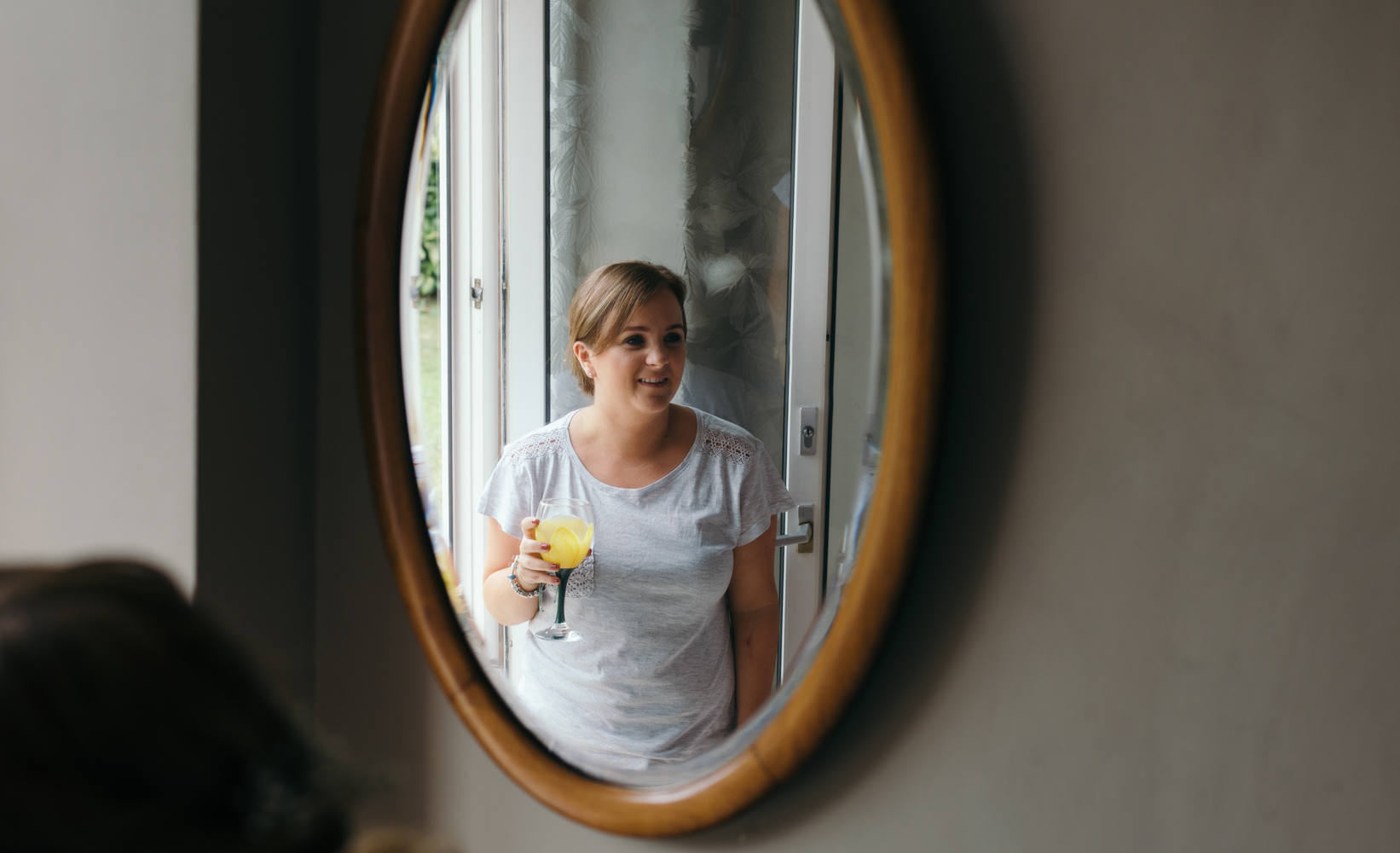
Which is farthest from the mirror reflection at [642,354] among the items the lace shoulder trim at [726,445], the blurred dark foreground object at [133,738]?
the blurred dark foreground object at [133,738]

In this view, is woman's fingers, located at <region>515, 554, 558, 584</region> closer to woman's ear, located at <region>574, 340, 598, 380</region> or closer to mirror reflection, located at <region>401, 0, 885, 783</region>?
mirror reflection, located at <region>401, 0, 885, 783</region>

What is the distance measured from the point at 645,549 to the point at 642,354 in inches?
5.7

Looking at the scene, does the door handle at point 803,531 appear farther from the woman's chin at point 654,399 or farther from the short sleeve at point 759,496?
the woman's chin at point 654,399

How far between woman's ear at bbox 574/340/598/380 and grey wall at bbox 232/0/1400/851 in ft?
0.91

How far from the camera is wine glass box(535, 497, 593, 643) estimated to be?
0.70 m

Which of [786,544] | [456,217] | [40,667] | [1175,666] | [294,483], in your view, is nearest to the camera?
[40,667]

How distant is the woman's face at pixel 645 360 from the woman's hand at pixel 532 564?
0.14m

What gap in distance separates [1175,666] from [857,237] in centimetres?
29

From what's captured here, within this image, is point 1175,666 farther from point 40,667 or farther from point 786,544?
point 40,667

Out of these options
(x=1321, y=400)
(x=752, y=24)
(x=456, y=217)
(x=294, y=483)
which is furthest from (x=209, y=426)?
(x=1321, y=400)

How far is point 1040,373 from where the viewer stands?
0.50 metres

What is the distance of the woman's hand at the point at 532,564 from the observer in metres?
0.73

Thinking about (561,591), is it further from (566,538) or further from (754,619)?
(754,619)

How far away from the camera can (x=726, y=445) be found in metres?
0.61
